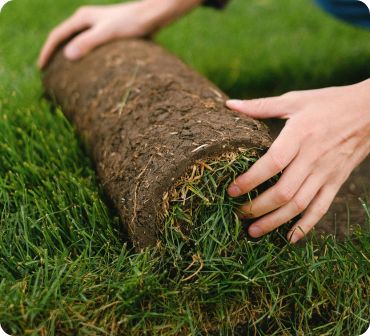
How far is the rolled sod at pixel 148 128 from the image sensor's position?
184 centimetres

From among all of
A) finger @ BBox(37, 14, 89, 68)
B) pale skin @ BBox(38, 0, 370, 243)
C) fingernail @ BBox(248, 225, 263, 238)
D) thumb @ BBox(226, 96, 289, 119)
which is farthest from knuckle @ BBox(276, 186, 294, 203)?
finger @ BBox(37, 14, 89, 68)

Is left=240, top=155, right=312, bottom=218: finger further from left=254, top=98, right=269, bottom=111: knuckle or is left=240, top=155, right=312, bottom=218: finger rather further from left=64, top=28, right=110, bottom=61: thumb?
left=64, top=28, right=110, bottom=61: thumb

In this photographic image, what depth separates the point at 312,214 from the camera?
1993mm

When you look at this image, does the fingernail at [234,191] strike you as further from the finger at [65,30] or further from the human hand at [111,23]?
the finger at [65,30]

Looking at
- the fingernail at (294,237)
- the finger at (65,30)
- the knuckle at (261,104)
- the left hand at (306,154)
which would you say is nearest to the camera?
the left hand at (306,154)

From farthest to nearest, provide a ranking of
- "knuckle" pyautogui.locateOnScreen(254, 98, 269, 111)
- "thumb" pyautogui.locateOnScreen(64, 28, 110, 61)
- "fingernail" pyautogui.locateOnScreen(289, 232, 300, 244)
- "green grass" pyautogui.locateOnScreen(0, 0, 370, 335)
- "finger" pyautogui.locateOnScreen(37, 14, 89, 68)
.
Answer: "finger" pyautogui.locateOnScreen(37, 14, 89, 68)
"thumb" pyautogui.locateOnScreen(64, 28, 110, 61)
"knuckle" pyautogui.locateOnScreen(254, 98, 269, 111)
"fingernail" pyautogui.locateOnScreen(289, 232, 300, 244)
"green grass" pyautogui.locateOnScreen(0, 0, 370, 335)

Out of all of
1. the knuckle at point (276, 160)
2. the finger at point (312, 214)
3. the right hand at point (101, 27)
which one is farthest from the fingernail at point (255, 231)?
the right hand at point (101, 27)

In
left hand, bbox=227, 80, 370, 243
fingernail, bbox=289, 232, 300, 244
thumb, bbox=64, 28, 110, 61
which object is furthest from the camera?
thumb, bbox=64, 28, 110, 61

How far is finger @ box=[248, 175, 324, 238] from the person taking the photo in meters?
1.91

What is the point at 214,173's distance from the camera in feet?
6.00

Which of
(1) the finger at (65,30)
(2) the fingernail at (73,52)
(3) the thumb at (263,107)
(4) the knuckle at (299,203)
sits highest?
(1) the finger at (65,30)

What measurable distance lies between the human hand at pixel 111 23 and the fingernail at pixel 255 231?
156cm

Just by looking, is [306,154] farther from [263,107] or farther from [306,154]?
[263,107]

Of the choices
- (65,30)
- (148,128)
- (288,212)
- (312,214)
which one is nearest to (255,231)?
(288,212)
